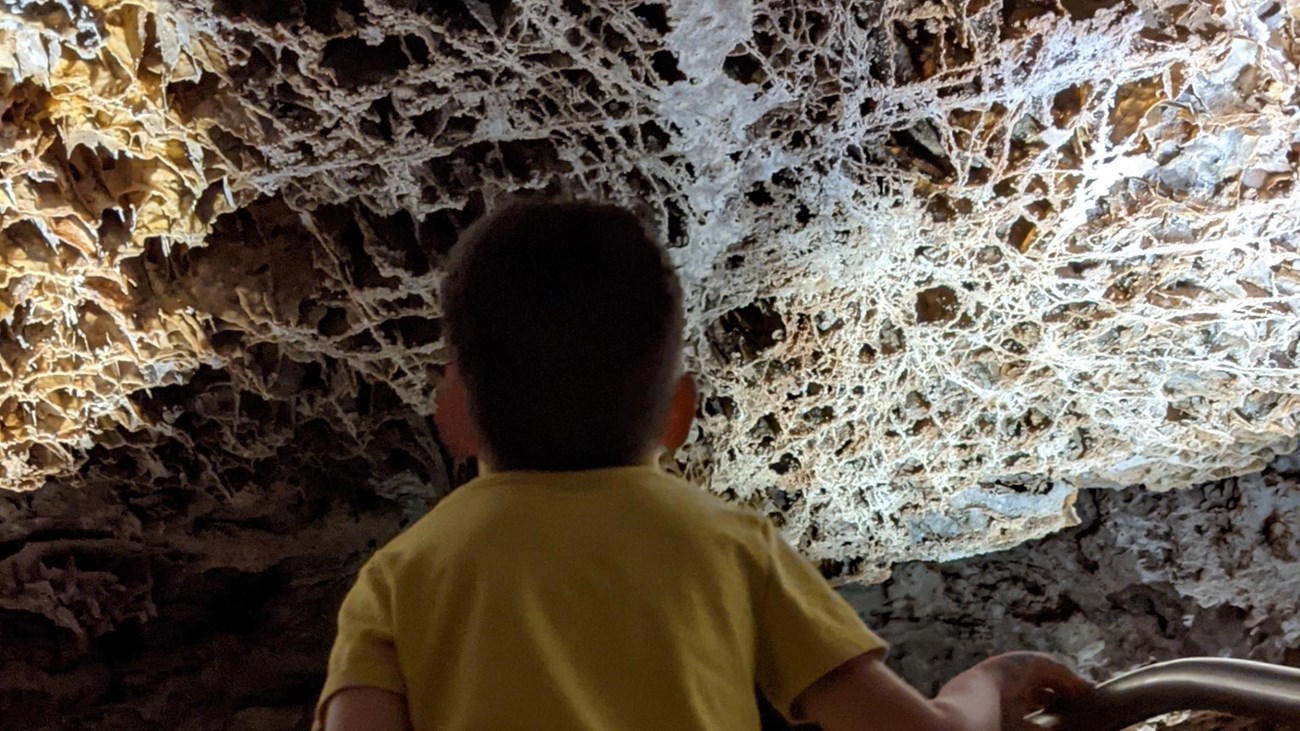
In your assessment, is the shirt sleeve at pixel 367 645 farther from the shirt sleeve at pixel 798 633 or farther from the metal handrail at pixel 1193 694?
the metal handrail at pixel 1193 694

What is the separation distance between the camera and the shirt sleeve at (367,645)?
2.53 feet

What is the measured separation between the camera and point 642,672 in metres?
0.76

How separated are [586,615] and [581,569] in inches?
1.4

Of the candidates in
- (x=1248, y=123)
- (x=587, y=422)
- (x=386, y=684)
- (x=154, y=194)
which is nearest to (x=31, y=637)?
(x=154, y=194)

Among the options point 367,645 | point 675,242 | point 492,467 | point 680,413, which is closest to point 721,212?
point 675,242

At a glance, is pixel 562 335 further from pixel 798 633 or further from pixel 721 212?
pixel 721 212

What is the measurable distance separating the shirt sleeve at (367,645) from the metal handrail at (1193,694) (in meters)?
0.63

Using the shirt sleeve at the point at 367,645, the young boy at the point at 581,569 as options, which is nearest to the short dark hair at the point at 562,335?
the young boy at the point at 581,569

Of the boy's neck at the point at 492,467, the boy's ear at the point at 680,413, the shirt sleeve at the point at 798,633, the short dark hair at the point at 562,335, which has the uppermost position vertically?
the short dark hair at the point at 562,335

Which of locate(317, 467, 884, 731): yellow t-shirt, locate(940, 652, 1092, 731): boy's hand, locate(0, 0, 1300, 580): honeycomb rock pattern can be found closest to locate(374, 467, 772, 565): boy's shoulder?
locate(317, 467, 884, 731): yellow t-shirt

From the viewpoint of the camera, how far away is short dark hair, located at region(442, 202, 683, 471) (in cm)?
80

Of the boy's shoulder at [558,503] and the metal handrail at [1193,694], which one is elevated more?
the boy's shoulder at [558,503]

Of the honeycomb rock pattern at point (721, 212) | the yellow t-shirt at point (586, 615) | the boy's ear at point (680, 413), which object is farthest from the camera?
the honeycomb rock pattern at point (721, 212)

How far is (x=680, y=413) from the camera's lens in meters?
0.90
